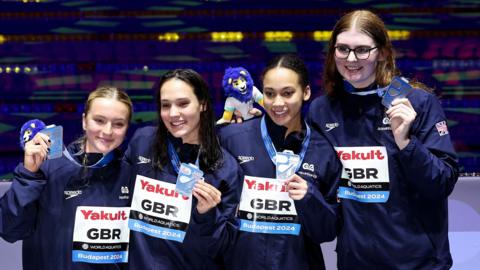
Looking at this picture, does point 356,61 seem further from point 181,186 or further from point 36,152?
point 36,152

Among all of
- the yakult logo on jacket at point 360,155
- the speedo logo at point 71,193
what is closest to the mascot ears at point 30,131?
the speedo logo at point 71,193

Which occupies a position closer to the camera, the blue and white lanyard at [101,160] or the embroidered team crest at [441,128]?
the embroidered team crest at [441,128]

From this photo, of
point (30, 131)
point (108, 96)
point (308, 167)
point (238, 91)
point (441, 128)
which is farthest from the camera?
point (238, 91)

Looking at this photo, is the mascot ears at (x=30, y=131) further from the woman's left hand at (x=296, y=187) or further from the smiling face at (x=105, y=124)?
the woman's left hand at (x=296, y=187)

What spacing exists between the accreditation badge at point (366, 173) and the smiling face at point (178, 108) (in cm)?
67

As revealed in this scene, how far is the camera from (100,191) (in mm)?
2818

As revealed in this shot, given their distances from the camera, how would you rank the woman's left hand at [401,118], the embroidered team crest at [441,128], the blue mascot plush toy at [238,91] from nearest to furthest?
the woman's left hand at [401,118]
the embroidered team crest at [441,128]
the blue mascot plush toy at [238,91]

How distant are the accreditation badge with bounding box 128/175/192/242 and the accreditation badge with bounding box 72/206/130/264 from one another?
0.07 m

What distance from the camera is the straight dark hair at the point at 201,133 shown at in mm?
2818

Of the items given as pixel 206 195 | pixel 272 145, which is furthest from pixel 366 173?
pixel 206 195

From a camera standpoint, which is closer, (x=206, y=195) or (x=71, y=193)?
(x=206, y=195)

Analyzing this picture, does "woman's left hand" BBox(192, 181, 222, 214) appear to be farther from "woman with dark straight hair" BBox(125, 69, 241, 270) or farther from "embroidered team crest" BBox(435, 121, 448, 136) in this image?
"embroidered team crest" BBox(435, 121, 448, 136)

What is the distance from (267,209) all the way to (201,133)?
46 centimetres

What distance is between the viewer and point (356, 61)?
2750 millimetres
